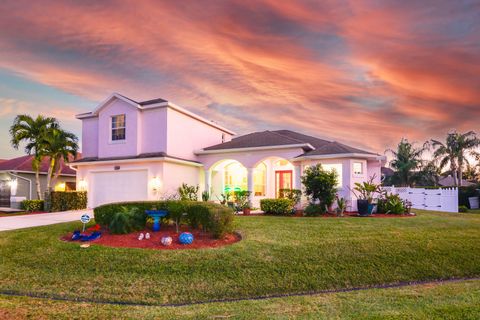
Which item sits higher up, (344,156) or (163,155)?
(163,155)

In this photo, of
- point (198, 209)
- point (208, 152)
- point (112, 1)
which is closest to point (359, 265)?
point (198, 209)

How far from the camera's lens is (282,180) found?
21406 mm

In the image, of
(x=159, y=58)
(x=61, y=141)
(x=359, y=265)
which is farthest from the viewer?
(x=61, y=141)

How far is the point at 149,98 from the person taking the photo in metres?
20.1

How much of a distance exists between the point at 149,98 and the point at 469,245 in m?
18.0

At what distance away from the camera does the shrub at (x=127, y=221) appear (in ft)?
29.2

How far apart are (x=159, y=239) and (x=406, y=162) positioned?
33109 mm

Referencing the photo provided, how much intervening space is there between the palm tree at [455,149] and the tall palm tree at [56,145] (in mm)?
34206

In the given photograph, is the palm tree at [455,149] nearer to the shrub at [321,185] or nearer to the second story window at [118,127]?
the shrub at [321,185]

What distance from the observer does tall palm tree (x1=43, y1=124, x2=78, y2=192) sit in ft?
61.6

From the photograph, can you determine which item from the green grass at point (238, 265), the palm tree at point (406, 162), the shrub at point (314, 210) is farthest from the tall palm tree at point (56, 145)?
the palm tree at point (406, 162)

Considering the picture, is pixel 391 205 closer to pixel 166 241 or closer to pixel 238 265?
pixel 238 265

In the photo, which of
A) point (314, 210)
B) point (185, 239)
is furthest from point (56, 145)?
point (314, 210)

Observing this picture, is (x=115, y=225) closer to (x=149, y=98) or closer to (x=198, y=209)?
(x=198, y=209)
